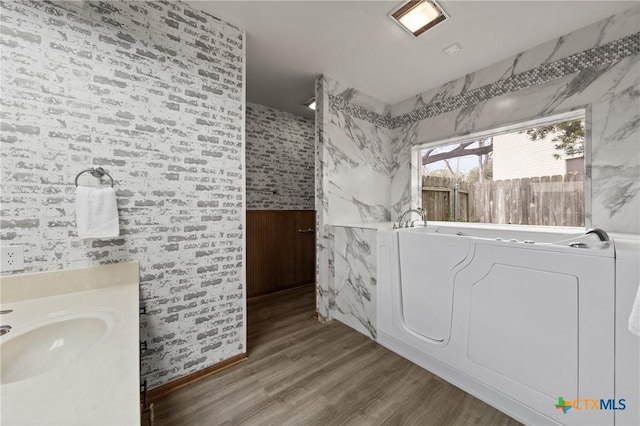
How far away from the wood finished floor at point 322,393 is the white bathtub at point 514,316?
0.19 m

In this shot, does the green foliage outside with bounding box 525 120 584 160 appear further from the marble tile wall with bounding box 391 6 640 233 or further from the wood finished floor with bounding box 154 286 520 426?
the wood finished floor with bounding box 154 286 520 426

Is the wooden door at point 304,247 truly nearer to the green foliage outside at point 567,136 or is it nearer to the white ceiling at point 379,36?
the white ceiling at point 379,36

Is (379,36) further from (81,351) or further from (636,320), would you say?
(81,351)

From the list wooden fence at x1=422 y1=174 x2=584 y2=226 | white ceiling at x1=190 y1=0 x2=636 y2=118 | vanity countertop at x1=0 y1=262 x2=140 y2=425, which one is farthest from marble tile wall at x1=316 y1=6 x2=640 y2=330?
vanity countertop at x1=0 y1=262 x2=140 y2=425

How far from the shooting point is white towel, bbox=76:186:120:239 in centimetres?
132

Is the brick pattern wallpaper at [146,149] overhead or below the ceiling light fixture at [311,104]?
below

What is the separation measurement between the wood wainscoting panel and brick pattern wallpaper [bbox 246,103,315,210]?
0.31m

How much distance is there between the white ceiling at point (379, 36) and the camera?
5.83 feet

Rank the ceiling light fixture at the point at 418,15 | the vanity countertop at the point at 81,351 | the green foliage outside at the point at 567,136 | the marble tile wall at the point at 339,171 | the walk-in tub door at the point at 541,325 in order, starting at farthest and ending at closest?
the marble tile wall at the point at 339,171 < the green foliage outside at the point at 567,136 < the ceiling light fixture at the point at 418,15 < the walk-in tub door at the point at 541,325 < the vanity countertop at the point at 81,351

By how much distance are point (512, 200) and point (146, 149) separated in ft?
10.7

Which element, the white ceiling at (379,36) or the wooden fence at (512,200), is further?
the wooden fence at (512,200)

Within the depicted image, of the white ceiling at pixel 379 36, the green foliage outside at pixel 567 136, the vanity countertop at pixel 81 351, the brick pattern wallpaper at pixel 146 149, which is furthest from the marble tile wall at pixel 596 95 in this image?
the vanity countertop at pixel 81 351

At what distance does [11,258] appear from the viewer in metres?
1.25

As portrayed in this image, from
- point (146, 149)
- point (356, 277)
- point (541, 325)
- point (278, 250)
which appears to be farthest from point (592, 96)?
point (278, 250)
